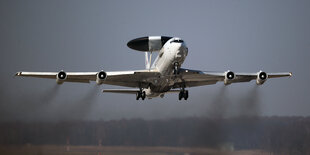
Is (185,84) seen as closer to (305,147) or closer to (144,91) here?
(144,91)

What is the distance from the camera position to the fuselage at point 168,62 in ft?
146

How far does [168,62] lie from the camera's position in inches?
1791

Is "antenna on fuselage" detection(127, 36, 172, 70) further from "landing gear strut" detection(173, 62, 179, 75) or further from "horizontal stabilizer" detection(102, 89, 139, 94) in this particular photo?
"landing gear strut" detection(173, 62, 179, 75)

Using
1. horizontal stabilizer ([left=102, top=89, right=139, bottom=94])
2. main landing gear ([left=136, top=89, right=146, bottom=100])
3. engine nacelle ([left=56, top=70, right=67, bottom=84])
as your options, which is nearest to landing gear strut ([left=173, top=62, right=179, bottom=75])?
main landing gear ([left=136, top=89, right=146, bottom=100])

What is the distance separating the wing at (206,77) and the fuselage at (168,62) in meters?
1.42

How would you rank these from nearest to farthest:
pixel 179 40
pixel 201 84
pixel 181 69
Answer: pixel 179 40 → pixel 181 69 → pixel 201 84

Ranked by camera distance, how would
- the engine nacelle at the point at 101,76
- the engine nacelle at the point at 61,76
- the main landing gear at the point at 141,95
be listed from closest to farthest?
the engine nacelle at the point at 61,76 < the engine nacelle at the point at 101,76 < the main landing gear at the point at 141,95

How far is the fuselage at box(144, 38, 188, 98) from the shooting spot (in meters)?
44.4

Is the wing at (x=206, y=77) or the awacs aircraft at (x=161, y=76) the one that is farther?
the wing at (x=206, y=77)

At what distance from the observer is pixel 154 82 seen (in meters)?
49.8

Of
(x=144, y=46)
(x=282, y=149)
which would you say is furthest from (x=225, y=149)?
(x=144, y=46)

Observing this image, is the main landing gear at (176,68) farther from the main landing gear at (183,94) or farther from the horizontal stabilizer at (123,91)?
the horizontal stabilizer at (123,91)

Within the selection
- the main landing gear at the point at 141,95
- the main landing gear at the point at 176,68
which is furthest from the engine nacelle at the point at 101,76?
the main landing gear at the point at 176,68

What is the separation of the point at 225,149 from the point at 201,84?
1023 cm
